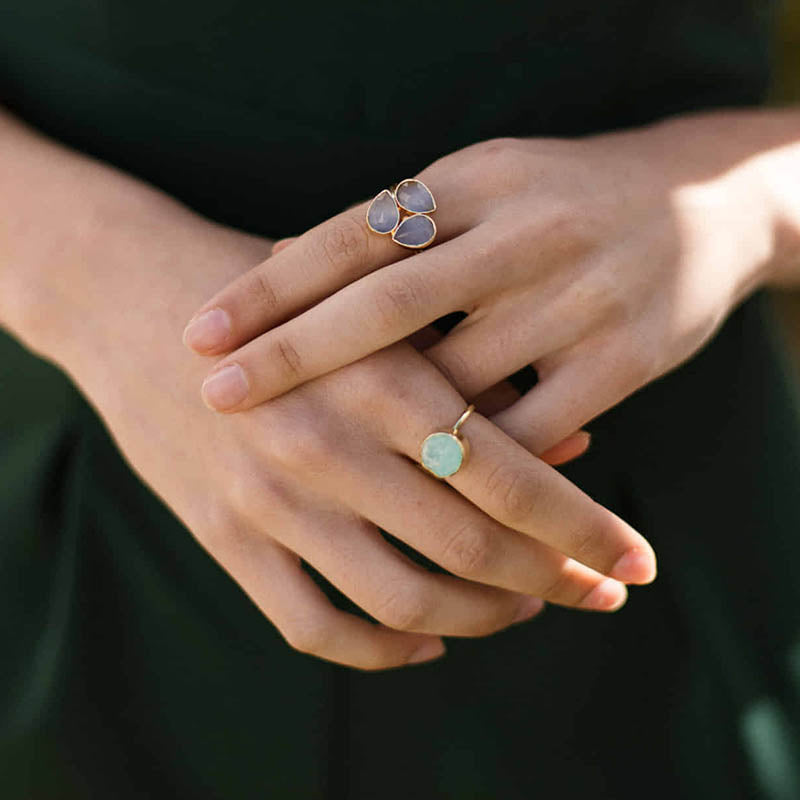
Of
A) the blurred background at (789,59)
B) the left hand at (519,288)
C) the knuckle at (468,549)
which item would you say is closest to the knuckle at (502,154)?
the left hand at (519,288)

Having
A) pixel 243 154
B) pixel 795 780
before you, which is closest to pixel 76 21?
pixel 243 154

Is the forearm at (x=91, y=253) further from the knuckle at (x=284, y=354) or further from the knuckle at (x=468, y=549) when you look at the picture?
the knuckle at (x=468, y=549)

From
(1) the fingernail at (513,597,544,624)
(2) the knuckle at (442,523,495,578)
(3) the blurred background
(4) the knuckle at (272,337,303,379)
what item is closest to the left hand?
(4) the knuckle at (272,337,303,379)

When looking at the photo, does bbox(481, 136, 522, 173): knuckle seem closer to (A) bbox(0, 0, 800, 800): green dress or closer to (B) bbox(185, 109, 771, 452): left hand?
(B) bbox(185, 109, 771, 452): left hand

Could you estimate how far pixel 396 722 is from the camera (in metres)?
1.14

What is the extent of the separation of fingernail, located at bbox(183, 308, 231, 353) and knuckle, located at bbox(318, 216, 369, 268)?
Result: 11 centimetres

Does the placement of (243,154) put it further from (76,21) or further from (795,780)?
(795,780)

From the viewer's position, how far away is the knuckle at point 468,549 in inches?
34.5

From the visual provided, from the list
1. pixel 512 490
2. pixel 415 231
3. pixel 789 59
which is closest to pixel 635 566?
pixel 512 490

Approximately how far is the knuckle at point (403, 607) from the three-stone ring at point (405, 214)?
0.34 m

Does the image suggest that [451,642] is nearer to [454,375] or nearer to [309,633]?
[309,633]

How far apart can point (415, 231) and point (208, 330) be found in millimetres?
220

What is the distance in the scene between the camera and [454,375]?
2.95 feet

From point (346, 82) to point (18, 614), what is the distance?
2.51ft
